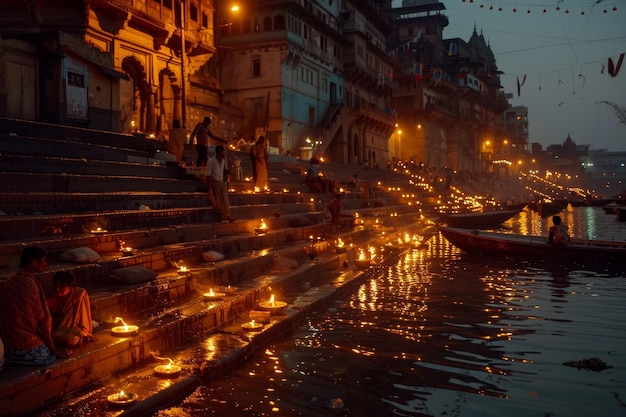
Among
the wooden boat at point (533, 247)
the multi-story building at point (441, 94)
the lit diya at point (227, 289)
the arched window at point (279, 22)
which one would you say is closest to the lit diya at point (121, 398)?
the lit diya at point (227, 289)

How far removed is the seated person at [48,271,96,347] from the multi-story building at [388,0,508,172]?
50.3 metres

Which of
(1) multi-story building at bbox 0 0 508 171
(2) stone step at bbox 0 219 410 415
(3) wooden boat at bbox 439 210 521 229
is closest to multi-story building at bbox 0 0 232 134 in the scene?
(1) multi-story building at bbox 0 0 508 171

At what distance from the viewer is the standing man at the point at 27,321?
4332 millimetres

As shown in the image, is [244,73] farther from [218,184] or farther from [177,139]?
[218,184]

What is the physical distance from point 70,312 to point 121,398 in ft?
3.70

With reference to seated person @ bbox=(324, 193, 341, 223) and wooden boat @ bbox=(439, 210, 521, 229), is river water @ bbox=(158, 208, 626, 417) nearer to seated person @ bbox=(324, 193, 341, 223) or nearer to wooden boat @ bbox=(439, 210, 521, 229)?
seated person @ bbox=(324, 193, 341, 223)

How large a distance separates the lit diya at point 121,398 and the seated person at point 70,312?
79 centimetres

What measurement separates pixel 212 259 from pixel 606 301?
657cm

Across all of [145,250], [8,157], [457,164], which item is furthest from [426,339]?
[457,164]

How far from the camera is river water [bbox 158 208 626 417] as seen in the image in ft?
15.2

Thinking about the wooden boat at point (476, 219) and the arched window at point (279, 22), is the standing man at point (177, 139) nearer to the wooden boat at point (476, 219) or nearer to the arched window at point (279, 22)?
the wooden boat at point (476, 219)

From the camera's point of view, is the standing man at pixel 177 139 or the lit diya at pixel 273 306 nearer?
the lit diya at pixel 273 306

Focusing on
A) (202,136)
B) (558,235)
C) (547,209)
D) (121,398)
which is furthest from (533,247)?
(547,209)

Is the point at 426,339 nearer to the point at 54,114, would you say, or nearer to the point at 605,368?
the point at 605,368
